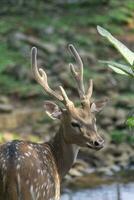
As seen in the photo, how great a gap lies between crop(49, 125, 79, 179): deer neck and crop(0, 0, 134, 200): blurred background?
181 centimetres

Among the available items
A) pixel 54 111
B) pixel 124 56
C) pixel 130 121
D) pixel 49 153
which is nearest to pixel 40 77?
pixel 54 111

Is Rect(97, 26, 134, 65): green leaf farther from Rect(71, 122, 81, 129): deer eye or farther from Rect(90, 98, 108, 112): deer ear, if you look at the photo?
Rect(90, 98, 108, 112): deer ear

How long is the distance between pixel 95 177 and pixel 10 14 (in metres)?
9.70

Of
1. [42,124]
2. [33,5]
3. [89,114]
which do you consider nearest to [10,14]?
[33,5]

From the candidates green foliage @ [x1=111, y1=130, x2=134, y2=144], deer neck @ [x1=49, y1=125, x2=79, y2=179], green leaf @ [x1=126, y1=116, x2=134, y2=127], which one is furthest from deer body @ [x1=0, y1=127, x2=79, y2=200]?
green foliage @ [x1=111, y1=130, x2=134, y2=144]

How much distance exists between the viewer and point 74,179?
1426 centimetres

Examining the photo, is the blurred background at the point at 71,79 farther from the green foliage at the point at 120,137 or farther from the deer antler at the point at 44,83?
the deer antler at the point at 44,83

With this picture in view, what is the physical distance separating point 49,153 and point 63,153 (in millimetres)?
269

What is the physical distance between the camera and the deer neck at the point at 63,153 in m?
9.09

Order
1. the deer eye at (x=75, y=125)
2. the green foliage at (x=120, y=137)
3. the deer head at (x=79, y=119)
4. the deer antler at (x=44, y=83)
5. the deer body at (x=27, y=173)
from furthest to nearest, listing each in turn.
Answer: the green foliage at (x=120, y=137)
the deer antler at (x=44, y=83)
the deer eye at (x=75, y=125)
the deer head at (x=79, y=119)
the deer body at (x=27, y=173)

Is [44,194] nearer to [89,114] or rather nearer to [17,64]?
[89,114]

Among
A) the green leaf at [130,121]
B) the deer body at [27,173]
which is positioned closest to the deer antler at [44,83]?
the deer body at [27,173]

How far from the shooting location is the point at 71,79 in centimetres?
1827

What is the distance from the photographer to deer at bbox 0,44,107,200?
7.94 m
